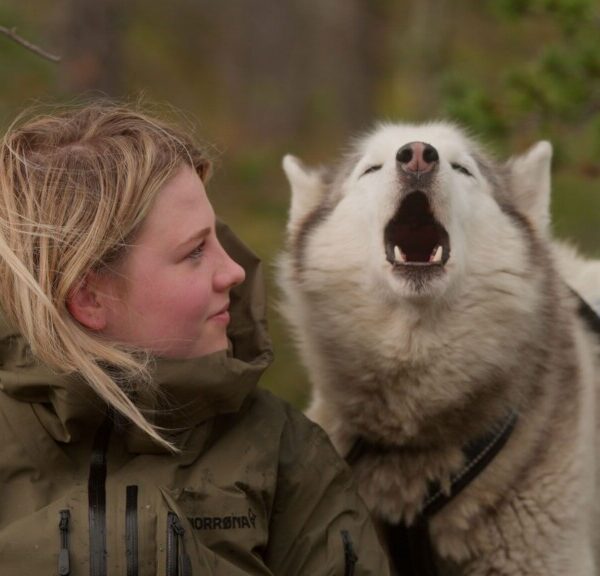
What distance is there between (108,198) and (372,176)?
3.58ft

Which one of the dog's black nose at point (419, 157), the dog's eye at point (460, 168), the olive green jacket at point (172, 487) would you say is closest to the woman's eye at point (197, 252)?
the olive green jacket at point (172, 487)

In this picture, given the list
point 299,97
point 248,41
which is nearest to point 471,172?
point 299,97

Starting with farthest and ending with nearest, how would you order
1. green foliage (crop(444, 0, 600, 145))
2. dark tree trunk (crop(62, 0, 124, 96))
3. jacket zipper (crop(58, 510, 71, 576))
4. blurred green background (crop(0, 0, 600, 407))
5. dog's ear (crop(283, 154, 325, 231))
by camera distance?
1. dark tree trunk (crop(62, 0, 124, 96))
2. blurred green background (crop(0, 0, 600, 407))
3. green foliage (crop(444, 0, 600, 145))
4. dog's ear (crop(283, 154, 325, 231))
5. jacket zipper (crop(58, 510, 71, 576))

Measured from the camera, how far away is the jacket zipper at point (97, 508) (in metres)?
2.85

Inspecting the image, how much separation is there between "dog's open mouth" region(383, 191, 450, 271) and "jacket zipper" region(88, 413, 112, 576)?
1151mm

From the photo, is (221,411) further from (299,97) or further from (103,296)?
(299,97)

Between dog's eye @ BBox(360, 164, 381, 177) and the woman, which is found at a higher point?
dog's eye @ BBox(360, 164, 381, 177)

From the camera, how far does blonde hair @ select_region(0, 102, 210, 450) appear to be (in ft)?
9.78

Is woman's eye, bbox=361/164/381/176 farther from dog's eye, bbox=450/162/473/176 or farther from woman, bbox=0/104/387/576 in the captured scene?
woman, bbox=0/104/387/576

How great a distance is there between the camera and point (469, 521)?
3.65m

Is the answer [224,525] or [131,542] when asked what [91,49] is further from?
[131,542]

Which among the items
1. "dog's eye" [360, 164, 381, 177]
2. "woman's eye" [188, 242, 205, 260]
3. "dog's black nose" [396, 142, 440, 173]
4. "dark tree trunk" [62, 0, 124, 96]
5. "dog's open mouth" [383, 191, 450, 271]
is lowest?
"woman's eye" [188, 242, 205, 260]

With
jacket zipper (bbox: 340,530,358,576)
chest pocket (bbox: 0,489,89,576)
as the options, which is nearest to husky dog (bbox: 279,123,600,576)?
jacket zipper (bbox: 340,530,358,576)

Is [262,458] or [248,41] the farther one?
[248,41]
